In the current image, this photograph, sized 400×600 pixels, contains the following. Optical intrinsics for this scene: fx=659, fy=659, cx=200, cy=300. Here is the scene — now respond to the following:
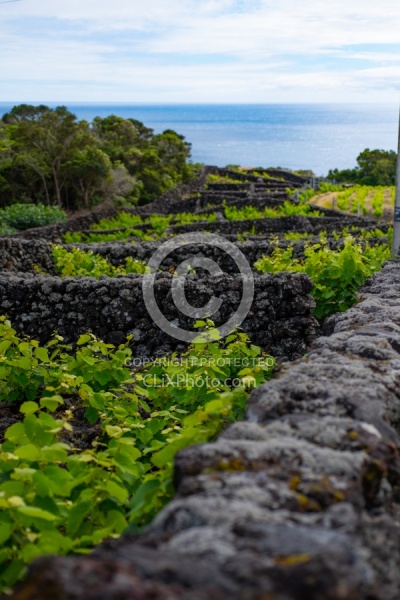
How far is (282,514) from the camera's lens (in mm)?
2047

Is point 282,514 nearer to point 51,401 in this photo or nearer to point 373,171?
point 51,401

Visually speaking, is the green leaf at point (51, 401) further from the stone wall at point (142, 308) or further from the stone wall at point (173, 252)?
the stone wall at point (173, 252)

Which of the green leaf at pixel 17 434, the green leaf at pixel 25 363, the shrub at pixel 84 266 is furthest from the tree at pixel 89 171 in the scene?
the green leaf at pixel 17 434

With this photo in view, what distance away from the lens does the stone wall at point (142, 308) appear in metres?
8.35

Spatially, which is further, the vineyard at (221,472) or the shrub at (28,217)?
the shrub at (28,217)

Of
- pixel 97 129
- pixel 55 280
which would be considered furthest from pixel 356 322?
pixel 97 129

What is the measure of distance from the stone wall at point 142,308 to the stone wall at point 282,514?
500 centimetres

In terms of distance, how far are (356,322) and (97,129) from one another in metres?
53.5

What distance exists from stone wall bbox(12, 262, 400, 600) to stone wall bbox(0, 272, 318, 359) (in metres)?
5.00

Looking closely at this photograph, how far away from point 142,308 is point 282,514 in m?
6.76

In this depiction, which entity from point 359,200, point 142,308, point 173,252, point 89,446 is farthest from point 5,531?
point 359,200

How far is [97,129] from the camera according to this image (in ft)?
182

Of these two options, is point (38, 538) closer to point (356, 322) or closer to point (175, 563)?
point (175, 563)

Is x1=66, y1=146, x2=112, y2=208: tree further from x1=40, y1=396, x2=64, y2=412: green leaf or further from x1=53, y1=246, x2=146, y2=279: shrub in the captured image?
x1=40, y1=396, x2=64, y2=412: green leaf
